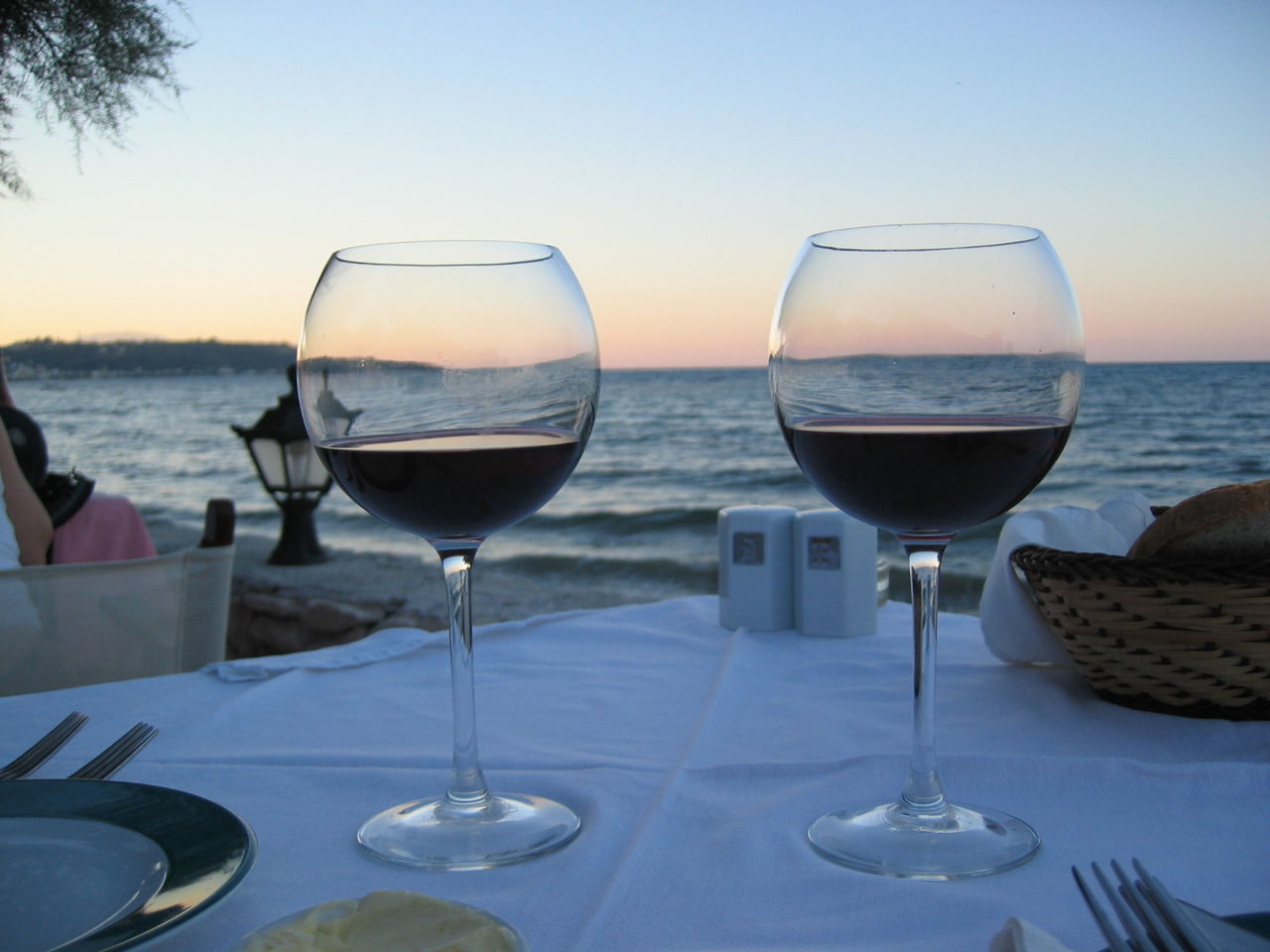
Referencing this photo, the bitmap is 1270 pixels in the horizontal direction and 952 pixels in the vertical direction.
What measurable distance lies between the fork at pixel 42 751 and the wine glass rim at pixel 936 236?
2.30ft

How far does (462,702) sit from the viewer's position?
26.2 inches

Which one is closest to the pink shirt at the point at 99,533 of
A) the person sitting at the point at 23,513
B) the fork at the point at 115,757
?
the person sitting at the point at 23,513

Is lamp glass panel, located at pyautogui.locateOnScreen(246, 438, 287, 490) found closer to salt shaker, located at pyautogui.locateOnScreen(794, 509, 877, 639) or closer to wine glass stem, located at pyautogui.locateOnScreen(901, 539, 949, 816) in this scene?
salt shaker, located at pyautogui.locateOnScreen(794, 509, 877, 639)

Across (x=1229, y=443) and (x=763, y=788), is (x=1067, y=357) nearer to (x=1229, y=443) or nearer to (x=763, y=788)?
(x=763, y=788)

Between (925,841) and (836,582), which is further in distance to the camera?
(836,582)

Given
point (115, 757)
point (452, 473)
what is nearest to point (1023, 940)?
point (452, 473)

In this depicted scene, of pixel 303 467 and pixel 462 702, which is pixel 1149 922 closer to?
pixel 462 702

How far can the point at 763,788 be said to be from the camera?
0.73 m

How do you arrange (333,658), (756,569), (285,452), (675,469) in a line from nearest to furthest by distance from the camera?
(333,658) < (756,569) < (285,452) < (675,469)

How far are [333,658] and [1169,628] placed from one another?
0.85 metres

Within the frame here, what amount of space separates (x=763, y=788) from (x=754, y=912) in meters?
0.21

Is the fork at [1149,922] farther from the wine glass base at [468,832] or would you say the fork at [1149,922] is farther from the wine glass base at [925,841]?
the wine glass base at [468,832]

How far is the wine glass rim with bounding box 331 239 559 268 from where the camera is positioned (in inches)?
25.1

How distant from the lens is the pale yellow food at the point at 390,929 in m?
0.40
